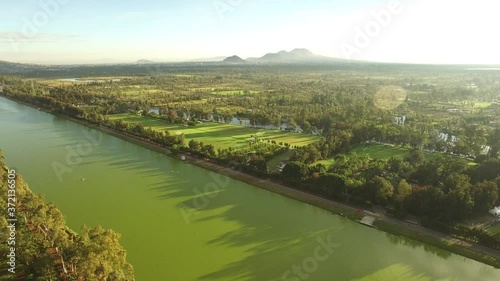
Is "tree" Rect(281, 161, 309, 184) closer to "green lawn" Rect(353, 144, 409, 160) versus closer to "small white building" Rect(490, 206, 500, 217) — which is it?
"green lawn" Rect(353, 144, 409, 160)

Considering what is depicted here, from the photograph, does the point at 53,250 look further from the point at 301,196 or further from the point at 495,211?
the point at 495,211

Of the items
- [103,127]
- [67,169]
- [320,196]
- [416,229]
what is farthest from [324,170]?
[103,127]

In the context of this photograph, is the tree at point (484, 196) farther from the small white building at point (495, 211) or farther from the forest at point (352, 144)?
the small white building at point (495, 211)

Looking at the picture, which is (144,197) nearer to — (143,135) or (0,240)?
(0,240)

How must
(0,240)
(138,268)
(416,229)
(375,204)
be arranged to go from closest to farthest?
(0,240)
(138,268)
(416,229)
(375,204)

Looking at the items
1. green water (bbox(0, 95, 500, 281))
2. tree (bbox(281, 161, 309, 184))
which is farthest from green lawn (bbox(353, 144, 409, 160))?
green water (bbox(0, 95, 500, 281))

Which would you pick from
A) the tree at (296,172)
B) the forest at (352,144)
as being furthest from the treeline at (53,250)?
the forest at (352,144)
